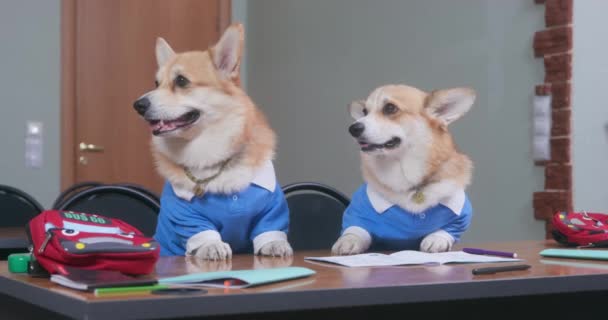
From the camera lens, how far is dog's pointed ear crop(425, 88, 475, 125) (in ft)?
5.85

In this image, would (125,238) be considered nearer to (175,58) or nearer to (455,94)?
(175,58)

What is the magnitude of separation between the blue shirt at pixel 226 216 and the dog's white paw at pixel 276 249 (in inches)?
3.1

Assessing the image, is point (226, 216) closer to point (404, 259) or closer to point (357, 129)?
point (357, 129)

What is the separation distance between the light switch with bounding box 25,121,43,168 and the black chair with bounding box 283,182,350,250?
2.22 m

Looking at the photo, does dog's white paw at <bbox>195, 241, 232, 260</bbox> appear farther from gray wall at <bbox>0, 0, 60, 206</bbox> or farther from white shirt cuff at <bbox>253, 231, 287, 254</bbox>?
gray wall at <bbox>0, 0, 60, 206</bbox>

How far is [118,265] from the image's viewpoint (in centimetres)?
106

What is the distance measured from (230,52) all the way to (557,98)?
1.61 metres

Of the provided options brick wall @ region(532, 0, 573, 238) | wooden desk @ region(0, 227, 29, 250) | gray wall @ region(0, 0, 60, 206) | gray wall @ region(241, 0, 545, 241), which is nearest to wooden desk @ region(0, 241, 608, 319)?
wooden desk @ region(0, 227, 29, 250)

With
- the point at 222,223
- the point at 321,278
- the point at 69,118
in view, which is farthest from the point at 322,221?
the point at 69,118

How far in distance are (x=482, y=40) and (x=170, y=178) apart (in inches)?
78.7

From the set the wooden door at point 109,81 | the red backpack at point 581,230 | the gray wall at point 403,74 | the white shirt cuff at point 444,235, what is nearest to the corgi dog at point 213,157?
the white shirt cuff at point 444,235

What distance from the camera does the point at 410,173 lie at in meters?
1.77

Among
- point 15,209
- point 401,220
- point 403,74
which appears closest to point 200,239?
point 401,220

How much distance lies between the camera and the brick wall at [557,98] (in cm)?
293
